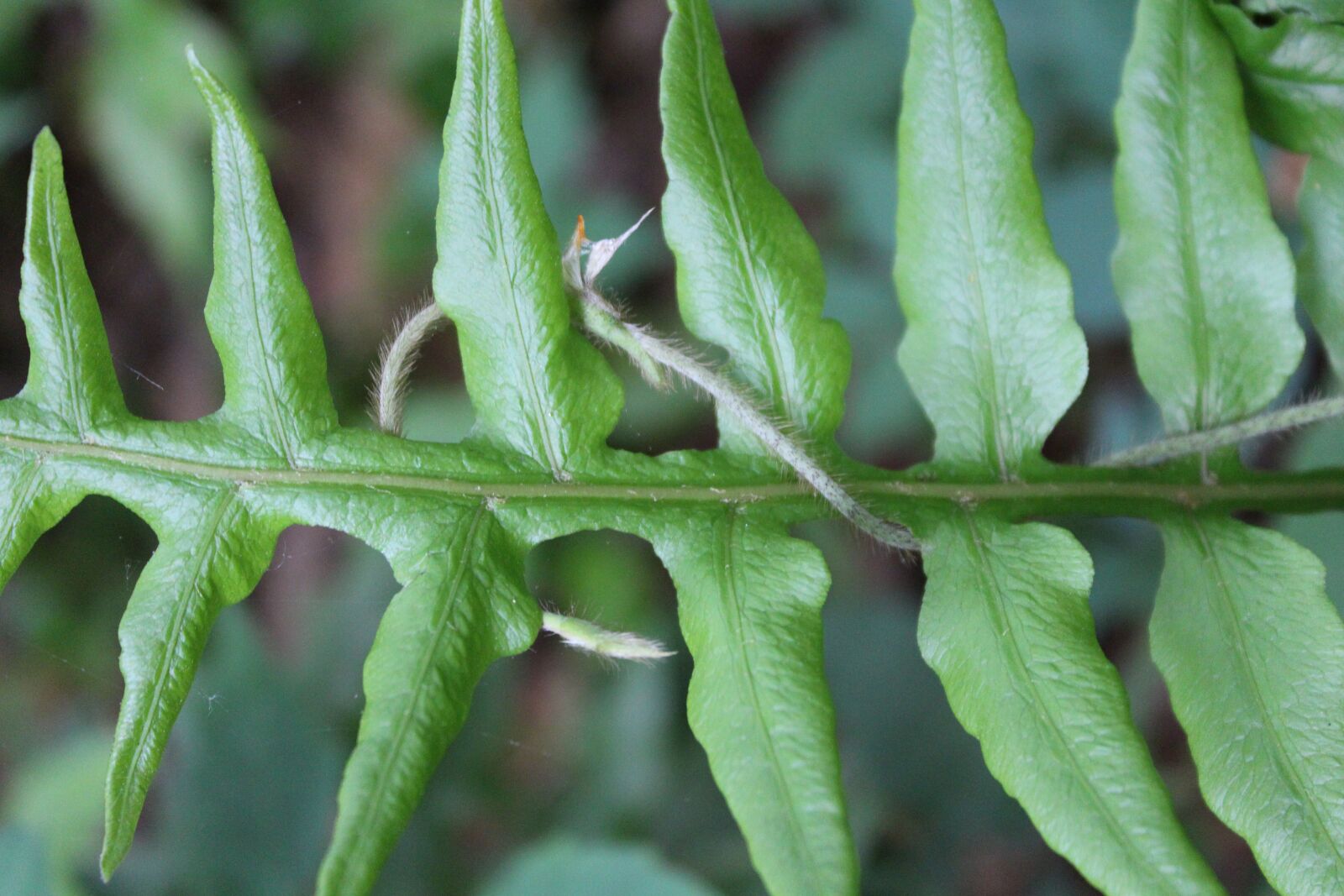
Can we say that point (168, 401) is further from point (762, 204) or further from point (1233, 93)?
point (1233, 93)

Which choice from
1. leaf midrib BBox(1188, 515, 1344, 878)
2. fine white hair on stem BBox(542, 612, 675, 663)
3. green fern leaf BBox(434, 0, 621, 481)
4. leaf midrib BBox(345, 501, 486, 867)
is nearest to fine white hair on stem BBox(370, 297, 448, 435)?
green fern leaf BBox(434, 0, 621, 481)

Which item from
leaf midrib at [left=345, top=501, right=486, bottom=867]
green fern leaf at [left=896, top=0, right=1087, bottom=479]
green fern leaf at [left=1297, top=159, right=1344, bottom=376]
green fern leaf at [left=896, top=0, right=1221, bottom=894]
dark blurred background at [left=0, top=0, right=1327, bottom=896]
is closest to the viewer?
leaf midrib at [left=345, top=501, right=486, bottom=867]

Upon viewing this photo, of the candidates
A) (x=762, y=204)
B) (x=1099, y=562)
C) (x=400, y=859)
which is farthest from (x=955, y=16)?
(x=400, y=859)

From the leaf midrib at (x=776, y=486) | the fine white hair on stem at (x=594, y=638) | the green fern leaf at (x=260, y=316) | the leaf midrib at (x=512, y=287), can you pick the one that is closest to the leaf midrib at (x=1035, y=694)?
the leaf midrib at (x=776, y=486)

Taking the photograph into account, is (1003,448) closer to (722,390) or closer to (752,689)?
(722,390)

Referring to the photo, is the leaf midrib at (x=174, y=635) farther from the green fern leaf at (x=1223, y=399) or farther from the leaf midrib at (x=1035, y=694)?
the green fern leaf at (x=1223, y=399)

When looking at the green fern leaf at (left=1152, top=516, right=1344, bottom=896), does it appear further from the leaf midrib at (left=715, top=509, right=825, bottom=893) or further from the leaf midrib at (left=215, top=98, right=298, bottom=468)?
the leaf midrib at (left=215, top=98, right=298, bottom=468)
